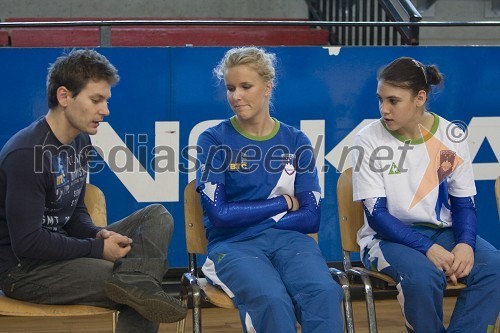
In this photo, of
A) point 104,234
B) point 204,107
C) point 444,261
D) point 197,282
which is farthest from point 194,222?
point 204,107

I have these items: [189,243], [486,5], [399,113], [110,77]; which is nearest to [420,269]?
[399,113]

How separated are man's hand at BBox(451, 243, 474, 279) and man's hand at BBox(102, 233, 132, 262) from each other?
1.25 meters

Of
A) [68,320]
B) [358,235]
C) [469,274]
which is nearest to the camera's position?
[469,274]

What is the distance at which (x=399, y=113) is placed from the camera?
12.0 ft

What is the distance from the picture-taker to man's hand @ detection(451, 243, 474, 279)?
3463 millimetres

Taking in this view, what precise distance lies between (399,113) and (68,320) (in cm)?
197

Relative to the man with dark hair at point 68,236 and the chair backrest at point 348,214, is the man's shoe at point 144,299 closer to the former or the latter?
the man with dark hair at point 68,236

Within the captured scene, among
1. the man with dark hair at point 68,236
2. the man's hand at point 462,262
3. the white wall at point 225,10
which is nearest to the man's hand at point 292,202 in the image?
the man with dark hair at point 68,236

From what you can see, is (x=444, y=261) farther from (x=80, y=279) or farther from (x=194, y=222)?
(x=80, y=279)

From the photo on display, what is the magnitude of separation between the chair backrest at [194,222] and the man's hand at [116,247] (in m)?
0.40

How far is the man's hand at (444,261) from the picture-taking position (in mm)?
3451

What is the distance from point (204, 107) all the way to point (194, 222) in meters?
1.22

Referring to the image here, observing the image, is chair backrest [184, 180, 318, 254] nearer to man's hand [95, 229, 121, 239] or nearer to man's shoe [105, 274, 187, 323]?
man's hand [95, 229, 121, 239]

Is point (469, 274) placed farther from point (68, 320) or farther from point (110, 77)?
point (68, 320)
